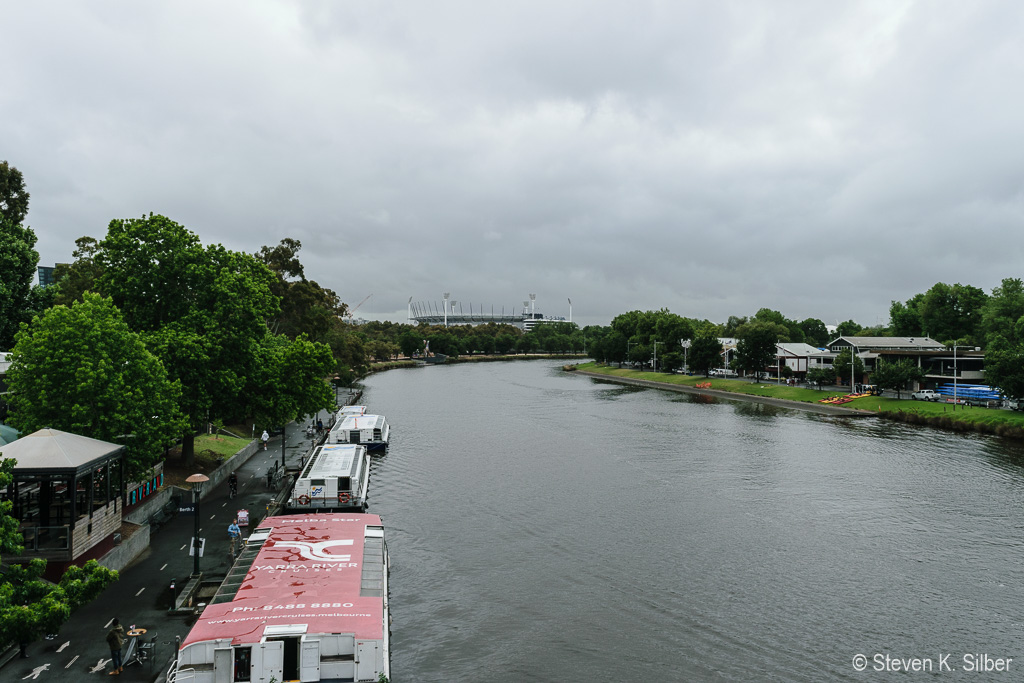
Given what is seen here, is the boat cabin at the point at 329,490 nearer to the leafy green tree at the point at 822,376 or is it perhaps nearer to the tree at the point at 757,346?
the leafy green tree at the point at 822,376

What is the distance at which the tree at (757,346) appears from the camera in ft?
413

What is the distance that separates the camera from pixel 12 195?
54469mm

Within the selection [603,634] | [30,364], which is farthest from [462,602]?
[30,364]

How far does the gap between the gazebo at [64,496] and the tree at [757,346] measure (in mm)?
117044

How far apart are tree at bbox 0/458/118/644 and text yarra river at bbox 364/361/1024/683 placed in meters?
10.4

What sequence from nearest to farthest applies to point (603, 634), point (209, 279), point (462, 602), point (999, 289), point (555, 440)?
point (603, 634) → point (462, 602) → point (209, 279) → point (555, 440) → point (999, 289)

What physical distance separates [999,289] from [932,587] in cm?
11553

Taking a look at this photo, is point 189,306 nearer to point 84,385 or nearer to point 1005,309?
point 84,385

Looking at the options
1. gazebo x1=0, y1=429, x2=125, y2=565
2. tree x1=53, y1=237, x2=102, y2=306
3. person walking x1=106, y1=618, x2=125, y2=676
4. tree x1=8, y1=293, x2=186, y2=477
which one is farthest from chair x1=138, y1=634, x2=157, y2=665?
tree x1=53, y1=237, x2=102, y2=306

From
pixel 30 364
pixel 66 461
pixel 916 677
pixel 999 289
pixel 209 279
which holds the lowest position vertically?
pixel 916 677

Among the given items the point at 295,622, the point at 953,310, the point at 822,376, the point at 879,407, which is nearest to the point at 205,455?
the point at 295,622

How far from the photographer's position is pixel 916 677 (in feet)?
73.2

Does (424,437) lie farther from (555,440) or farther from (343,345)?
(343,345)

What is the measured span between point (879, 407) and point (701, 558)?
6857 cm
